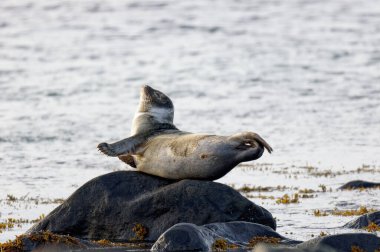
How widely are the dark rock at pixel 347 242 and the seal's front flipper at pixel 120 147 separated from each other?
411 centimetres

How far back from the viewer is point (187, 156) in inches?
583

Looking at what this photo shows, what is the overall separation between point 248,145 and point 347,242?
2474mm

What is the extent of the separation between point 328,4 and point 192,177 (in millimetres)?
59855

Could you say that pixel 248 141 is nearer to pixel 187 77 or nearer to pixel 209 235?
pixel 209 235

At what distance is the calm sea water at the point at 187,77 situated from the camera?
27.1 m

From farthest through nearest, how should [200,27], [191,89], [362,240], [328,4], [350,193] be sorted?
[328,4] → [200,27] → [191,89] → [350,193] → [362,240]

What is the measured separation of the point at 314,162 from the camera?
25.1m

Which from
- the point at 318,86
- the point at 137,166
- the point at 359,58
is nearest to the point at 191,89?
the point at 318,86

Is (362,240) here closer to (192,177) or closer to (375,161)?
(192,177)

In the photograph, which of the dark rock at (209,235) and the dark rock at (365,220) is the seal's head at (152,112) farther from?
the dark rock at (365,220)

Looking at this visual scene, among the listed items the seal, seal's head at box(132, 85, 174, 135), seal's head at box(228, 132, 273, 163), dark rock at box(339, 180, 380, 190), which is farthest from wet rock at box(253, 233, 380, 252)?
dark rock at box(339, 180, 380, 190)

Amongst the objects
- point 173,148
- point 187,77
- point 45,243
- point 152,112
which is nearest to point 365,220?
point 173,148

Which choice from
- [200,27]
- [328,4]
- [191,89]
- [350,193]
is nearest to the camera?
[350,193]

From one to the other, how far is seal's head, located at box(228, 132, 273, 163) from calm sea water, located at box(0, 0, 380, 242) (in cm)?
749
